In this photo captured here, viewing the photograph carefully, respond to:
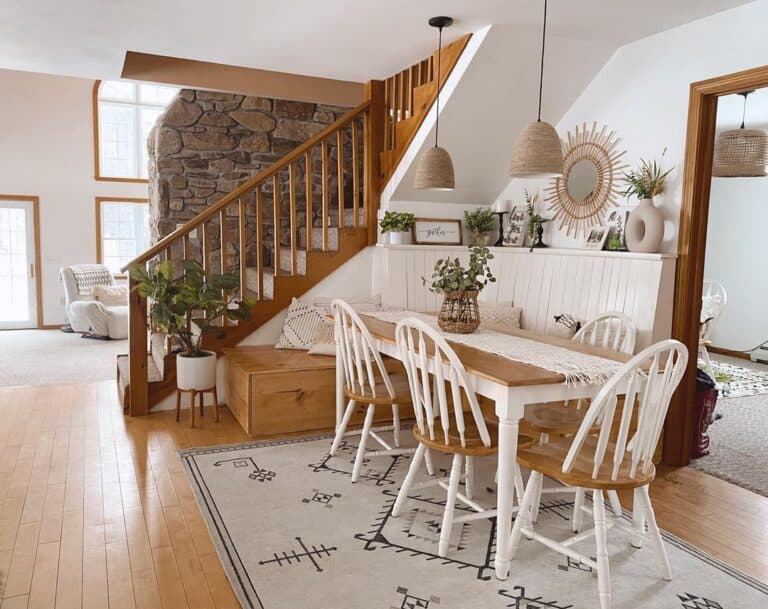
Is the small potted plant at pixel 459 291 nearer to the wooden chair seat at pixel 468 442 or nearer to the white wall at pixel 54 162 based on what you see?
the wooden chair seat at pixel 468 442

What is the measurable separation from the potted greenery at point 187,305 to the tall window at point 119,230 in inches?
212

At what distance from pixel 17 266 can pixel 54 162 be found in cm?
149

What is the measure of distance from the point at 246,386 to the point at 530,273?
2095mm

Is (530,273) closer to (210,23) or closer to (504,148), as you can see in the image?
(504,148)

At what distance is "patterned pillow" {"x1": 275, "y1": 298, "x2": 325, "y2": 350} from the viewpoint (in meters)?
4.48

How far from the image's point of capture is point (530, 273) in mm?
4441

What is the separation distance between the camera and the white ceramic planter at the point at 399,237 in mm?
4656

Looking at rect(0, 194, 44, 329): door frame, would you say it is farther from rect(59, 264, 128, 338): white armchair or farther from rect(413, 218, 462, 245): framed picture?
rect(413, 218, 462, 245): framed picture

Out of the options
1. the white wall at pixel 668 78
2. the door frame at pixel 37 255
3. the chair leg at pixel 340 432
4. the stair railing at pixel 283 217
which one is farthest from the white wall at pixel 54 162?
the white wall at pixel 668 78

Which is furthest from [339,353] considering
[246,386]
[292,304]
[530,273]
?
[530,273]

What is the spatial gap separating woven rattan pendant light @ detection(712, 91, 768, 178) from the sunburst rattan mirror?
99 cm

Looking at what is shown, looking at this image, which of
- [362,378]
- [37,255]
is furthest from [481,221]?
[37,255]

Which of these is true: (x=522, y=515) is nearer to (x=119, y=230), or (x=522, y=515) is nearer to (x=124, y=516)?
(x=124, y=516)

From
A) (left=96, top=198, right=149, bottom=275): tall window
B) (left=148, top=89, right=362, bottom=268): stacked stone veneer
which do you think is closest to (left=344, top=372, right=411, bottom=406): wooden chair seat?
(left=148, top=89, right=362, bottom=268): stacked stone veneer
